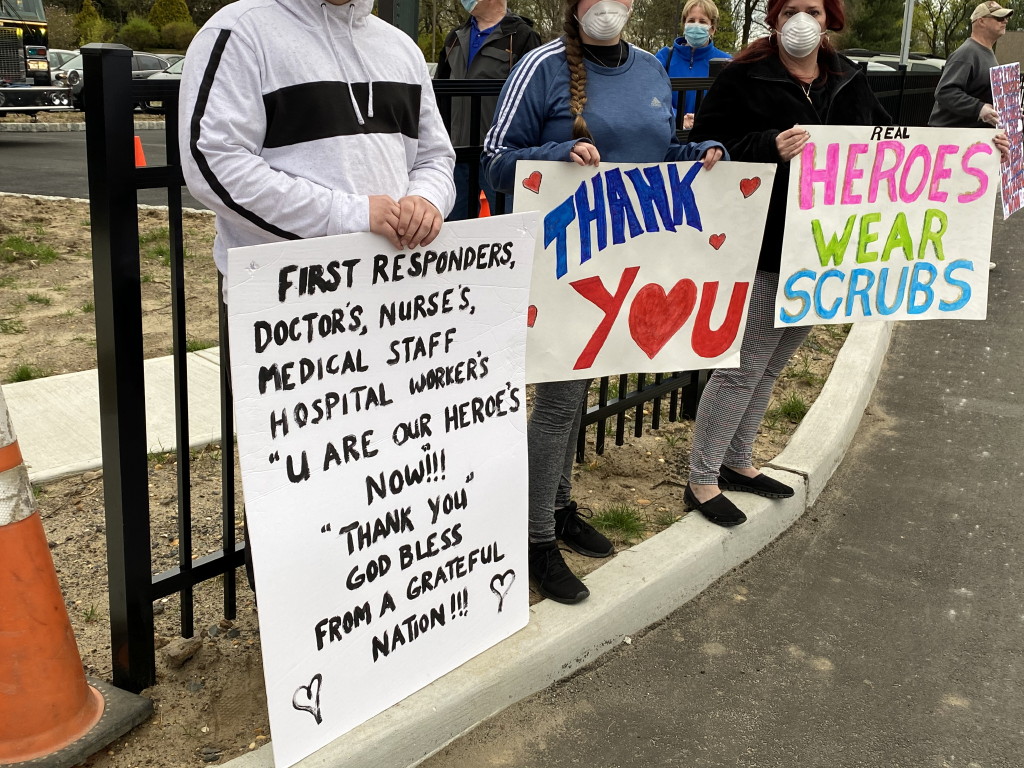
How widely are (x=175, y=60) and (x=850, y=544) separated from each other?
27.7 m

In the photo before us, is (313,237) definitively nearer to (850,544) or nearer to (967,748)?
(967,748)

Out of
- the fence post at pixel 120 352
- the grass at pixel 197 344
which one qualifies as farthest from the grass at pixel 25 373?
the fence post at pixel 120 352

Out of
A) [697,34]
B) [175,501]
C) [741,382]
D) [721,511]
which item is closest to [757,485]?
[721,511]

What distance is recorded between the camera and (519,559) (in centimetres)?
302

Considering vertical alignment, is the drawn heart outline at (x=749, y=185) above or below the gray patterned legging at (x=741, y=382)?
above

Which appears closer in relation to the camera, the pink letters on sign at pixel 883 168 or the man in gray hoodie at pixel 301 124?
the man in gray hoodie at pixel 301 124

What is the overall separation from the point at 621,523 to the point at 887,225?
1646mm

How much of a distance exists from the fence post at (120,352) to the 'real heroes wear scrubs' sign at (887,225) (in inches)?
92.3

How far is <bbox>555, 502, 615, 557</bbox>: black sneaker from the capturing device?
357 cm

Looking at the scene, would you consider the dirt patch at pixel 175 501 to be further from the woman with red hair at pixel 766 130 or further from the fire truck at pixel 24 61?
the fire truck at pixel 24 61

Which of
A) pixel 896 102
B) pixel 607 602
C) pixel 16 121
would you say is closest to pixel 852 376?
pixel 607 602

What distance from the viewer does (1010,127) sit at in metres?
6.70

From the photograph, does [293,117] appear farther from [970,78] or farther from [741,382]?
[970,78]

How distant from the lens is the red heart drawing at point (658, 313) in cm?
344
